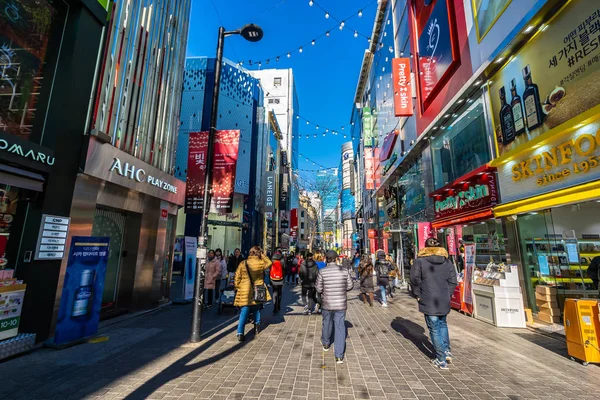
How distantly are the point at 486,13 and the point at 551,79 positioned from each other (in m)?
4.07

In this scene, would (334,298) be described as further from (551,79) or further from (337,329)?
(551,79)

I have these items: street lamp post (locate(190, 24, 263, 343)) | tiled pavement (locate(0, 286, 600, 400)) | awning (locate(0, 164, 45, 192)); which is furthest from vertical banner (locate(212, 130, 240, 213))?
awning (locate(0, 164, 45, 192))

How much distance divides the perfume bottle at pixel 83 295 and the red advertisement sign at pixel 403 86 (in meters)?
15.9

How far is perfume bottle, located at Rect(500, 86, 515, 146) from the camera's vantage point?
792 cm

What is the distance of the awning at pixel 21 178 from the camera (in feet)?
Result: 14.8

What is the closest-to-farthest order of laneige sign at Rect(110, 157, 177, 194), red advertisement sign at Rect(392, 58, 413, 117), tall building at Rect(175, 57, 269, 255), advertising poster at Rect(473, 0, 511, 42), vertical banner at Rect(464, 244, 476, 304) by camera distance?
1. laneige sign at Rect(110, 157, 177, 194)
2. vertical banner at Rect(464, 244, 476, 304)
3. advertising poster at Rect(473, 0, 511, 42)
4. red advertisement sign at Rect(392, 58, 413, 117)
5. tall building at Rect(175, 57, 269, 255)

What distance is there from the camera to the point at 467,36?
10.2m

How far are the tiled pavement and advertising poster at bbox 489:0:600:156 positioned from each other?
504 cm

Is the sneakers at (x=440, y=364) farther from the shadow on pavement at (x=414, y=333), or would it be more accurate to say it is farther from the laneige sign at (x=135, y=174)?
the laneige sign at (x=135, y=174)

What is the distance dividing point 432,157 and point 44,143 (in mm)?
14334

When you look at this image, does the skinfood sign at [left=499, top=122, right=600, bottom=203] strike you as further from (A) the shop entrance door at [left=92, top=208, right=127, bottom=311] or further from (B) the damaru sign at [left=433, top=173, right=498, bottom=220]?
(A) the shop entrance door at [left=92, top=208, right=127, bottom=311]

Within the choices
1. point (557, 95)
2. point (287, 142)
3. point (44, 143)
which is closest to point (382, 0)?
point (557, 95)

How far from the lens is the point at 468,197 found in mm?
10094

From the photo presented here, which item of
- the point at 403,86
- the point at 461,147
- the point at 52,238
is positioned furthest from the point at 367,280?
the point at 403,86
